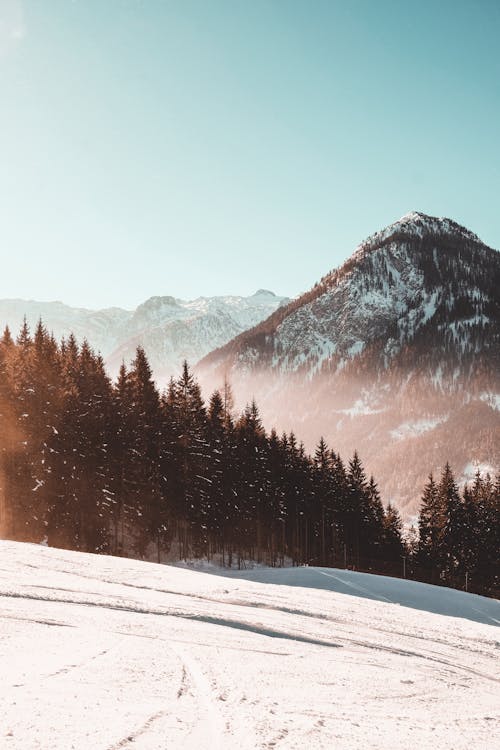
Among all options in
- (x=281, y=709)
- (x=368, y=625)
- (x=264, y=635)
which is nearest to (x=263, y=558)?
(x=368, y=625)

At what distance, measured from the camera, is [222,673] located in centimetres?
817

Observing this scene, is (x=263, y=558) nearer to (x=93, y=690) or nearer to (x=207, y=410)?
(x=207, y=410)

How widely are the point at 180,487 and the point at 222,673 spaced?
35092 mm

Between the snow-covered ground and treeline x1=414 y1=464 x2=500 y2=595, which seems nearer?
the snow-covered ground

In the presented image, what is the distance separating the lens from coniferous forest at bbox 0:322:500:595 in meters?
34.3

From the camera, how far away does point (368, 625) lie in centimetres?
1507

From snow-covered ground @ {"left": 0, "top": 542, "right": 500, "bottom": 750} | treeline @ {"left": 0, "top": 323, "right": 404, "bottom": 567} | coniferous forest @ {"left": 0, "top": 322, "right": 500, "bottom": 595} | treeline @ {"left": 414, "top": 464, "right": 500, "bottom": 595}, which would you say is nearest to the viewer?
snow-covered ground @ {"left": 0, "top": 542, "right": 500, "bottom": 750}

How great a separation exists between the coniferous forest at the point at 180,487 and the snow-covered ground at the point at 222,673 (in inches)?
724

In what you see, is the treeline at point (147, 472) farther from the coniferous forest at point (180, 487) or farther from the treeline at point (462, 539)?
the treeline at point (462, 539)

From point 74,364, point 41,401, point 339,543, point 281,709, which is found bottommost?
point 339,543

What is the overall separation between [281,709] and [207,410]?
45.9 metres

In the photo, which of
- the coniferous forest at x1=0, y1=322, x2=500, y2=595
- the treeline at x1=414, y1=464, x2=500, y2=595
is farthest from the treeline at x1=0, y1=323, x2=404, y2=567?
the treeline at x1=414, y1=464, x2=500, y2=595

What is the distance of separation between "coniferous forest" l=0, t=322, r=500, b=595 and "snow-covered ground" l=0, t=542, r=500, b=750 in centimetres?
1839

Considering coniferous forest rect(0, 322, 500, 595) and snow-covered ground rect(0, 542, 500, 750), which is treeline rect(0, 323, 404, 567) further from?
snow-covered ground rect(0, 542, 500, 750)
